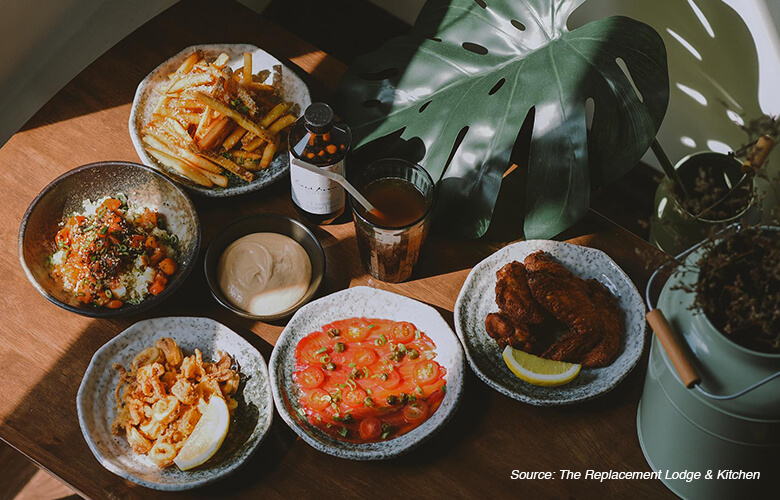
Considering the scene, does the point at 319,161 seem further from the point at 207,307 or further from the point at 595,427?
the point at 595,427

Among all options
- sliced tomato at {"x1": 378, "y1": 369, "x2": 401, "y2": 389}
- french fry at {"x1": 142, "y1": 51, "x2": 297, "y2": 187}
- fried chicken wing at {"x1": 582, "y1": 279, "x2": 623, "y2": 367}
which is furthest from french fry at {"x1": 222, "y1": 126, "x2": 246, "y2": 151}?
fried chicken wing at {"x1": 582, "y1": 279, "x2": 623, "y2": 367}

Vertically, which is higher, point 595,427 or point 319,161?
point 319,161

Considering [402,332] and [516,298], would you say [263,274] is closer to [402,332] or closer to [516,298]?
[402,332]

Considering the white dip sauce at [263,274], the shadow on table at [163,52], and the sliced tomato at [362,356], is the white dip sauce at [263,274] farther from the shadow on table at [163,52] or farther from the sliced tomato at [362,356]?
the shadow on table at [163,52]

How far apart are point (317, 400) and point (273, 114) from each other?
0.86 metres

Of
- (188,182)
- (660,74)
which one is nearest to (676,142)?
(660,74)

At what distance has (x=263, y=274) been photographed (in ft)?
6.08

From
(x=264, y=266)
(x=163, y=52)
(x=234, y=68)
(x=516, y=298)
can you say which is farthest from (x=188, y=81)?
(x=516, y=298)

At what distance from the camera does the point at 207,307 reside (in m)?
Answer: 1.90

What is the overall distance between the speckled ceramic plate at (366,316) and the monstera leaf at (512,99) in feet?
0.95

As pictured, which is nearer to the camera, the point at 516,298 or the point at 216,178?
the point at 516,298

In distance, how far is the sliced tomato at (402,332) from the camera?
1.82 m

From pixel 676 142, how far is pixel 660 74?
1331 millimetres

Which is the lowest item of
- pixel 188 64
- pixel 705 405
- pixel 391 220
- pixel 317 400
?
pixel 317 400
